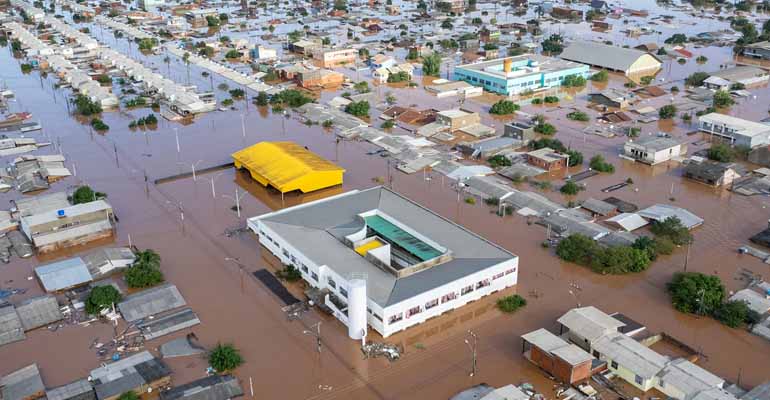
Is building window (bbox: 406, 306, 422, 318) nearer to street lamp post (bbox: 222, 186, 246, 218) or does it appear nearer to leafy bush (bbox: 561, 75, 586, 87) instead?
street lamp post (bbox: 222, 186, 246, 218)

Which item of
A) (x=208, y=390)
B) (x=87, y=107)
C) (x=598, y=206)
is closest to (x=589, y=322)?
(x=598, y=206)

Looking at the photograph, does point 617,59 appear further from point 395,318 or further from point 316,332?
point 316,332

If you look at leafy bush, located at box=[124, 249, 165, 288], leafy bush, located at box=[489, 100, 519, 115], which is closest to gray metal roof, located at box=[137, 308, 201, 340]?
leafy bush, located at box=[124, 249, 165, 288]

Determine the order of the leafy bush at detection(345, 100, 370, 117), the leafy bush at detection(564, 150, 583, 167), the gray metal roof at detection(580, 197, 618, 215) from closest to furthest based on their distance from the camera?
the gray metal roof at detection(580, 197, 618, 215) → the leafy bush at detection(564, 150, 583, 167) → the leafy bush at detection(345, 100, 370, 117)

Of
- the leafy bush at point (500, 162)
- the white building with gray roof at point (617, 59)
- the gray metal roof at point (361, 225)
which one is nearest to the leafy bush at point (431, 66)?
the white building with gray roof at point (617, 59)

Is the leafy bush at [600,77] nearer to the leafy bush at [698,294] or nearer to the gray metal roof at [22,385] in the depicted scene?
the leafy bush at [698,294]

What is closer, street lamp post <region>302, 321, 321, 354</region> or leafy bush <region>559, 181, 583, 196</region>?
street lamp post <region>302, 321, 321, 354</region>

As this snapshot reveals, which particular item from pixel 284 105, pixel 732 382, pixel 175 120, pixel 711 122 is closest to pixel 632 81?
pixel 711 122

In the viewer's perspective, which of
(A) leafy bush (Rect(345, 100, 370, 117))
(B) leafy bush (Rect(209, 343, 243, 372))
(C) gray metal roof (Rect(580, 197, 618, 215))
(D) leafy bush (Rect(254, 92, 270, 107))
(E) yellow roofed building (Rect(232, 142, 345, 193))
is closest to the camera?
(B) leafy bush (Rect(209, 343, 243, 372))
